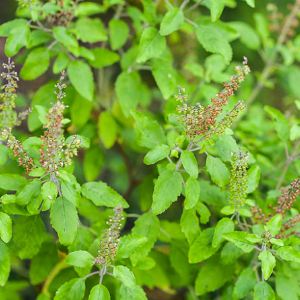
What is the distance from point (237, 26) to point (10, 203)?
1451 mm

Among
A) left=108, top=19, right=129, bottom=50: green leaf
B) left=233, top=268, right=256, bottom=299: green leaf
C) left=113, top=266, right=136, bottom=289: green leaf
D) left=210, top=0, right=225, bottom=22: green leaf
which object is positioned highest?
left=210, top=0, right=225, bottom=22: green leaf

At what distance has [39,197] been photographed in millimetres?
986

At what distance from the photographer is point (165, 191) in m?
1.02

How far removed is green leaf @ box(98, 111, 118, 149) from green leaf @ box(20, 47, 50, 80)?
0.36m

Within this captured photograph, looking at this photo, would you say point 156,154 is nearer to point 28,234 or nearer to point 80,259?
point 80,259

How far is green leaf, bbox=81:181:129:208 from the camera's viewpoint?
3.45 feet

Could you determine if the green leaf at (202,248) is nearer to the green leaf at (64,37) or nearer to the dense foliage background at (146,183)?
the dense foliage background at (146,183)

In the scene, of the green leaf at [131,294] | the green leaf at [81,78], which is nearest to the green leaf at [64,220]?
the green leaf at [131,294]

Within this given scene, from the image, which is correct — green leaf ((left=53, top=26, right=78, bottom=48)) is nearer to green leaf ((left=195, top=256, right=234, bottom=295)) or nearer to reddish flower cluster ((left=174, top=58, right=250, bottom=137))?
reddish flower cluster ((left=174, top=58, right=250, bottom=137))

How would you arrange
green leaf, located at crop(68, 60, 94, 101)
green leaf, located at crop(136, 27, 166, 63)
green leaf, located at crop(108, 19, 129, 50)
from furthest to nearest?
green leaf, located at crop(108, 19, 129, 50)
green leaf, located at crop(68, 60, 94, 101)
green leaf, located at crop(136, 27, 166, 63)

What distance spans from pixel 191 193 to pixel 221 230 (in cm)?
15

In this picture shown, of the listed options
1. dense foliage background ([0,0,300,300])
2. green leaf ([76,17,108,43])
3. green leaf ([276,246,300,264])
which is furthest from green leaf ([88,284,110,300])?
green leaf ([76,17,108,43])

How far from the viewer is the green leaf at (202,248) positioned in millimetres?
1087

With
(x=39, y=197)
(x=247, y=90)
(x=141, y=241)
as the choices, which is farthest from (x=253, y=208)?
(x=247, y=90)
